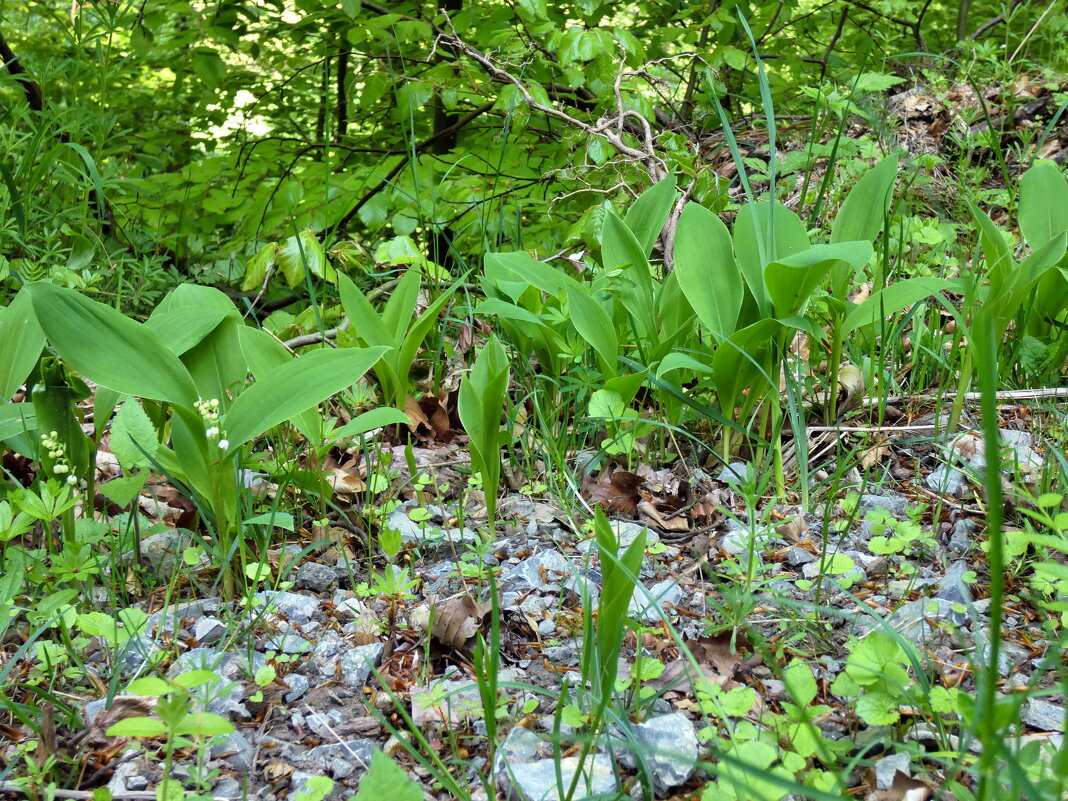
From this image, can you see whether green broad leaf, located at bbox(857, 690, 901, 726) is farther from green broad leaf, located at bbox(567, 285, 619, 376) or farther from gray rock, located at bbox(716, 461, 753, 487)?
green broad leaf, located at bbox(567, 285, 619, 376)

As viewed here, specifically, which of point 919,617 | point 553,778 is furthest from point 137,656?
point 919,617

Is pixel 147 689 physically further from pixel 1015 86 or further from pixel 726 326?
pixel 1015 86

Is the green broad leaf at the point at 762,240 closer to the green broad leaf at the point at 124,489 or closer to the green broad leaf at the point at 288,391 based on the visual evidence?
the green broad leaf at the point at 288,391

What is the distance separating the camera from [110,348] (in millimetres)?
1429

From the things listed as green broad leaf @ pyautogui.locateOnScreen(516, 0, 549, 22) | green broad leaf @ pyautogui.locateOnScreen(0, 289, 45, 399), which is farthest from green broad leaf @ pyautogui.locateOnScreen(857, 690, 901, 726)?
green broad leaf @ pyautogui.locateOnScreen(516, 0, 549, 22)

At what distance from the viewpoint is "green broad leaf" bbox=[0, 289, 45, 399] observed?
166cm

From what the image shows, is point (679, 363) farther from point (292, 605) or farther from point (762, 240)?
point (292, 605)

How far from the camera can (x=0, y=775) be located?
1030 mm

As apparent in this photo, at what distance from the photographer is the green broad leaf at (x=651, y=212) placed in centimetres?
213

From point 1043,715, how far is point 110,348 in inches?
60.8

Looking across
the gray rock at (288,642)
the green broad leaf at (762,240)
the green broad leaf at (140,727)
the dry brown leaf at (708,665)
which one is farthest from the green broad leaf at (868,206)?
the green broad leaf at (140,727)

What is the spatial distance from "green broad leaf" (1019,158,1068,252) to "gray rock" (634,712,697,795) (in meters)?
1.64

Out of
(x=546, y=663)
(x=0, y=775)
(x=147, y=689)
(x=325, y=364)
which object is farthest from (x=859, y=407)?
(x=0, y=775)

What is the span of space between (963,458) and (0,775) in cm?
183
